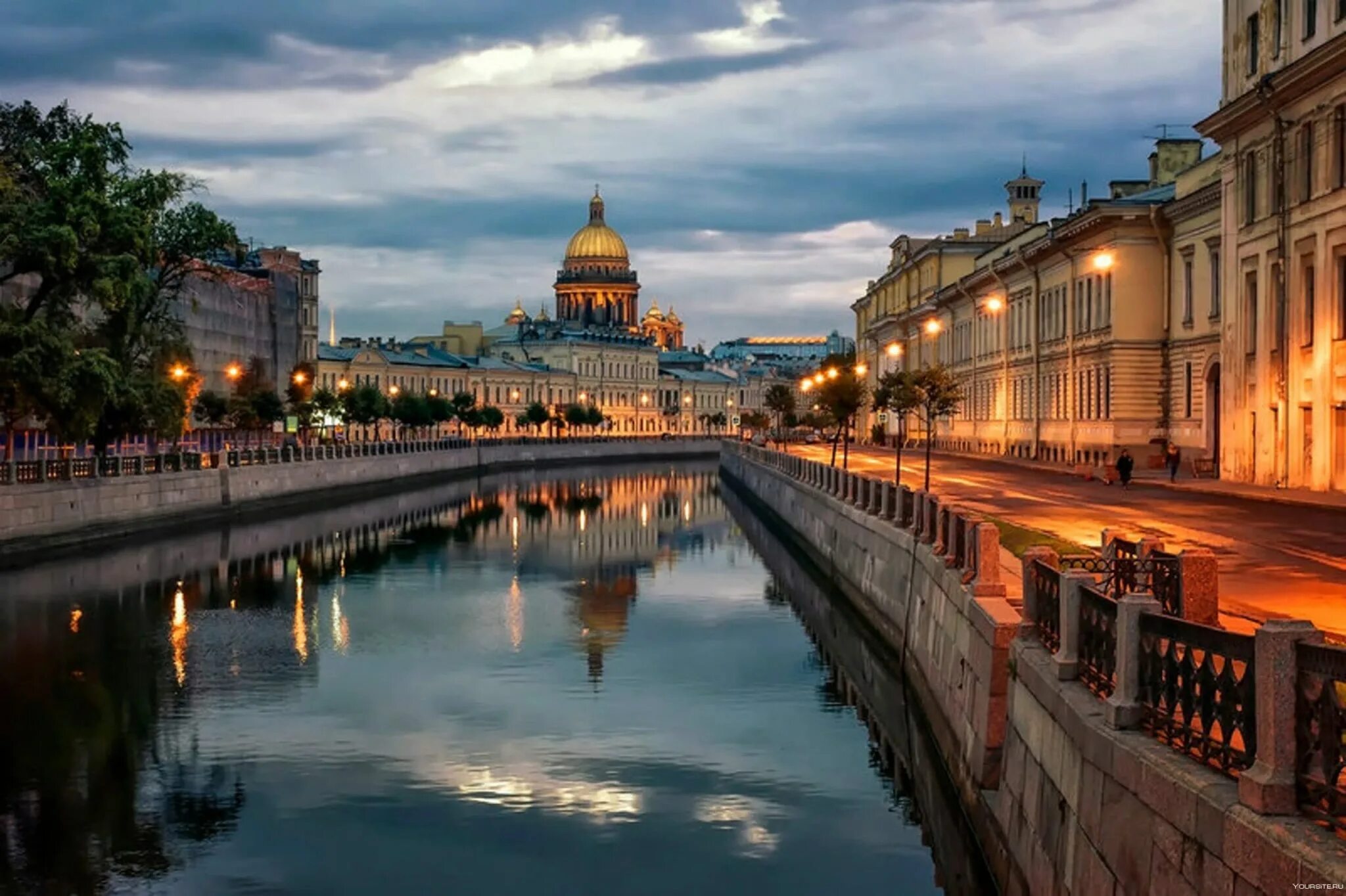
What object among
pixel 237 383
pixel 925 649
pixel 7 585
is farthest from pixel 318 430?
pixel 925 649

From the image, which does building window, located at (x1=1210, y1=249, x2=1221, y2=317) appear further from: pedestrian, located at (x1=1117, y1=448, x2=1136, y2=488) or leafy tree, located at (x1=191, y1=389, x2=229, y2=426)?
leafy tree, located at (x1=191, y1=389, x2=229, y2=426)

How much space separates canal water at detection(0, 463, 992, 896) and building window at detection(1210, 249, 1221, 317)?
22.0 metres

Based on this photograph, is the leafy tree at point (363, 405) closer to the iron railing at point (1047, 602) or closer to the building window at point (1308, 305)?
the building window at point (1308, 305)

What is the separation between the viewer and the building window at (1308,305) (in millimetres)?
42906

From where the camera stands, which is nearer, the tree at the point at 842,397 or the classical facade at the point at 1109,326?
the classical facade at the point at 1109,326

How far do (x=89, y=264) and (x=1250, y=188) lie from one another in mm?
34175

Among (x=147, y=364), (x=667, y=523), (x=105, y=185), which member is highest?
(x=105, y=185)

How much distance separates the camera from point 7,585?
41688mm

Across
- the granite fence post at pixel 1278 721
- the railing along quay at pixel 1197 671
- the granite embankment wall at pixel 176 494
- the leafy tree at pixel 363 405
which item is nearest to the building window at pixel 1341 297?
the railing along quay at pixel 1197 671

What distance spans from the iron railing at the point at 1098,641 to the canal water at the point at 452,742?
4357 mm

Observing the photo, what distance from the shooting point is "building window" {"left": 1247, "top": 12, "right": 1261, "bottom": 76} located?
46.6 meters

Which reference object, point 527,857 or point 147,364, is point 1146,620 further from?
point 147,364

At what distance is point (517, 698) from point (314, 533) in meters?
37.9

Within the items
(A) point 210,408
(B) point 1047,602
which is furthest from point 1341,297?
(A) point 210,408
